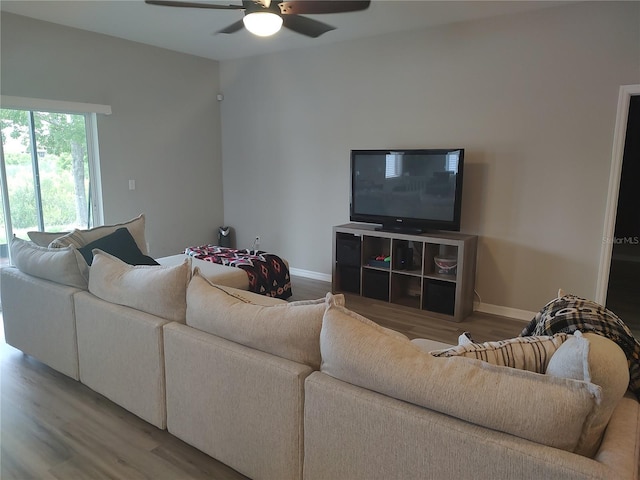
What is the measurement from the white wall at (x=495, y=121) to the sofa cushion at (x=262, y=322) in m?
2.93

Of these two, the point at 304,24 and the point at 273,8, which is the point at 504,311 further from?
the point at 273,8

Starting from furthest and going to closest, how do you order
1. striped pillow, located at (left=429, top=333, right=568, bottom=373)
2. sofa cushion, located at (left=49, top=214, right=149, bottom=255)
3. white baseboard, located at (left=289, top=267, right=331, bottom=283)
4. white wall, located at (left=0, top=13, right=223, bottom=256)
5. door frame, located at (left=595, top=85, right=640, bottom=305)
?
white baseboard, located at (left=289, top=267, right=331, bottom=283) → white wall, located at (left=0, top=13, right=223, bottom=256) → door frame, located at (left=595, top=85, right=640, bottom=305) → sofa cushion, located at (left=49, top=214, right=149, bottom=255) → striped pillow, located at (left=429, top=333, right=568, bottom=373)

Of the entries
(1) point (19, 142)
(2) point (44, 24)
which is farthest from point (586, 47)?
(1) point (19, 142)

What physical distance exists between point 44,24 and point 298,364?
4.43 meters

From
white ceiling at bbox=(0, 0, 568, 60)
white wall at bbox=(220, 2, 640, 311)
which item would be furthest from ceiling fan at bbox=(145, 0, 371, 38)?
white wall at bbox=(220, 2, 640, 311)

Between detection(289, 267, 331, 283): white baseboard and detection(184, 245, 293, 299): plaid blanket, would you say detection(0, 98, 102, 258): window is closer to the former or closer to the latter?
detection(184, 245, 293, 299): plaid blanket

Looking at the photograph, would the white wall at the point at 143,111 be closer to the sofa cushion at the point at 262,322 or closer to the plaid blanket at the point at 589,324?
the sofa cushion at the point at 262,322

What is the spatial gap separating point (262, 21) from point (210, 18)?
1512 mm

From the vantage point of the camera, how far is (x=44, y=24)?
4.24m

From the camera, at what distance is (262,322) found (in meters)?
1.78

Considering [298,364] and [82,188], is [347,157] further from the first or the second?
[298,364]

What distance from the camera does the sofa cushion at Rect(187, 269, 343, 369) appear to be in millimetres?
1685

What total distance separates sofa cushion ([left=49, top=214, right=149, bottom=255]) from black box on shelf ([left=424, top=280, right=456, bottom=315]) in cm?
260

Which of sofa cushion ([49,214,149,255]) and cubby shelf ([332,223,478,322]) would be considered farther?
cubby shelf ([332,223,478,322])
